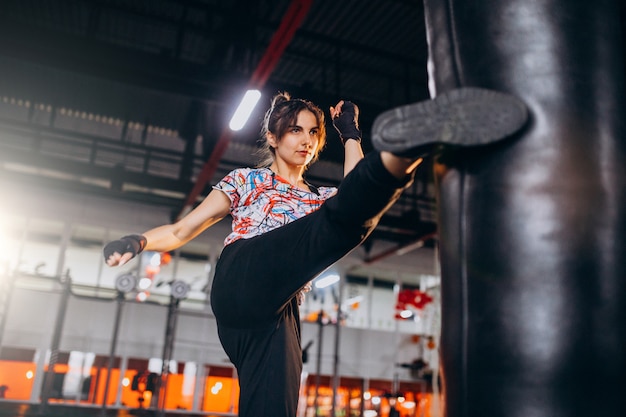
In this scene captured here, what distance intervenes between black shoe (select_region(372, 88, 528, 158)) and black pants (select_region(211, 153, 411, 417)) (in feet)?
0.70

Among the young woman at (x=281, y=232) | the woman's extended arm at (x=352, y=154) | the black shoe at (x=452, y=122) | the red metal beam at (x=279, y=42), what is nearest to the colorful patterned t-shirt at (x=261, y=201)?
the young woman at (x=281, y=232)

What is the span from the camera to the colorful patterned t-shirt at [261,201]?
150cm

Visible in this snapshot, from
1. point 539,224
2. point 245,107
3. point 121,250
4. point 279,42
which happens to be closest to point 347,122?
point 121,250

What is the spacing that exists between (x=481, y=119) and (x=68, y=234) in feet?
38.8

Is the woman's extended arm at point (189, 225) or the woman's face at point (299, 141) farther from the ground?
the woman's face at point (299, 141)

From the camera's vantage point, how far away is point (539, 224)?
2.52 feet

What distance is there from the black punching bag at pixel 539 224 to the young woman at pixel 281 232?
0.27 ft

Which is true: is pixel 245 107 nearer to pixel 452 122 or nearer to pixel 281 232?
pixel 281 232

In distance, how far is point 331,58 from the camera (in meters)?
6.96

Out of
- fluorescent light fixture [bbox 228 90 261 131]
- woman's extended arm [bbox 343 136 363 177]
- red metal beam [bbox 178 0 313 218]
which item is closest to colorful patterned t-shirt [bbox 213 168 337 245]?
woman's extended arm [bbox 343 136 363 177]

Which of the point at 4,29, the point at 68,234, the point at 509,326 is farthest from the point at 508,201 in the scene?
the point at 68,234

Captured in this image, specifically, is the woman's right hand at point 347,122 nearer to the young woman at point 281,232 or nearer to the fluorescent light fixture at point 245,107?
the young woman at point 281,232

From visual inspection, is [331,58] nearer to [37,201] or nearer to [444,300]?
[444,300]

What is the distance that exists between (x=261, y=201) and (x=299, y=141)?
23cm
